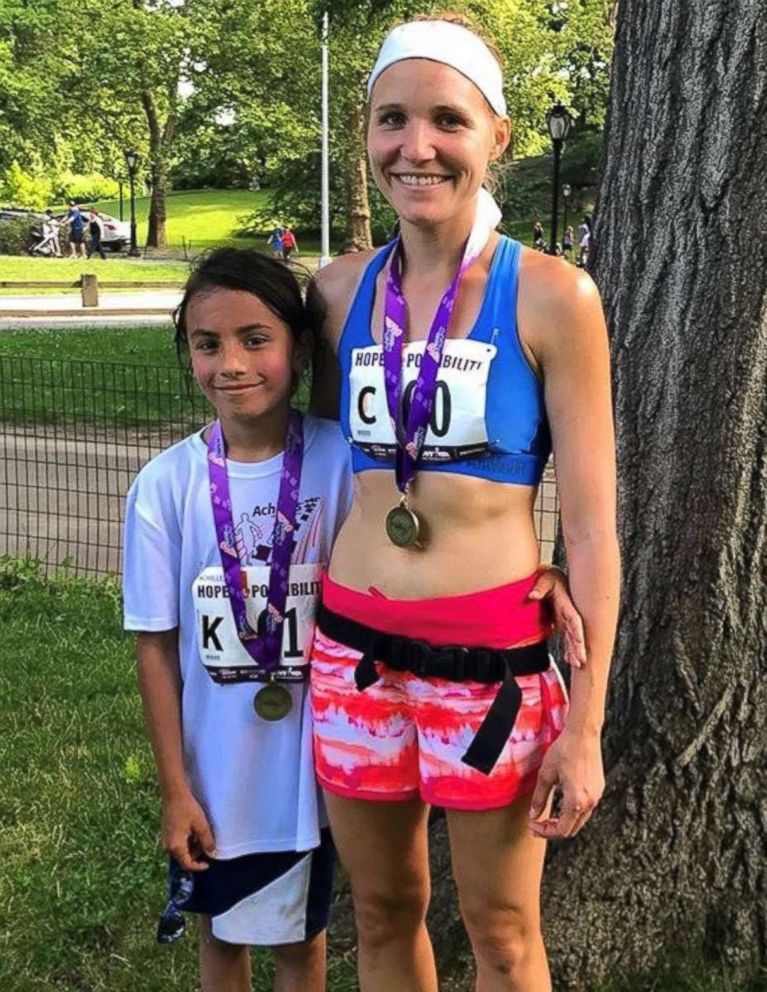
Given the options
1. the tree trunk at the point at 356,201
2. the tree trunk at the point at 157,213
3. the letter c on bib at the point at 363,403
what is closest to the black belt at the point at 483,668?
the letter c on bib at the point at 363,403

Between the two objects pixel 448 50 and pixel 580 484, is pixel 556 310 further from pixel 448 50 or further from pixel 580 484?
pixel 448 50

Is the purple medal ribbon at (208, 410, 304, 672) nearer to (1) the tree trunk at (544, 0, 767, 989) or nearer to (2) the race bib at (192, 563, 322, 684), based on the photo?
(2) the race bib at (192, 563, 322, 684)

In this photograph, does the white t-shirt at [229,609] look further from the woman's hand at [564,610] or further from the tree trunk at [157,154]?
the tree trunk at [157,154]

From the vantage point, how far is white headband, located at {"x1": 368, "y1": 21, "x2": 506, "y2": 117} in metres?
2.12

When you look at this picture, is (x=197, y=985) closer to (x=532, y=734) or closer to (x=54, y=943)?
(x=54, y=943)

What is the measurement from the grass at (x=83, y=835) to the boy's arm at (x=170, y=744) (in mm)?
931

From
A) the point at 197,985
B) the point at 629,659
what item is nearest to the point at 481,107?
the point at 629,659

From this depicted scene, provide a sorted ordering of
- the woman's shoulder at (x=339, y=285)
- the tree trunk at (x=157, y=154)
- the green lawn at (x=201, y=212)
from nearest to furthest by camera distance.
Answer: the woman's shoulder at (x=339, y=285), the tree trunk at (x=157, y=154), the green lawn at (x=201, y=212)

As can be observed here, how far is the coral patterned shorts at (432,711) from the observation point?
85.7 inches

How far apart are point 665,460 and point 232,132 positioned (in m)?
36.9

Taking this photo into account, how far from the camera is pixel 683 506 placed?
2887mm

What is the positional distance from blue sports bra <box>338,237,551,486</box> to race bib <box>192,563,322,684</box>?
358 mm

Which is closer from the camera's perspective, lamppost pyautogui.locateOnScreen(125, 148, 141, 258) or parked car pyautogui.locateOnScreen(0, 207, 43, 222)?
lamppost pyautogui.locateOnScreen(125, 148, 141, 258)

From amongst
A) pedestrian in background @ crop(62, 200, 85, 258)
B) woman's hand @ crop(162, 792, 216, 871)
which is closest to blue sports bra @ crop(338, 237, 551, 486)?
woman's hand @ crop(162, 792, 216, 871)
